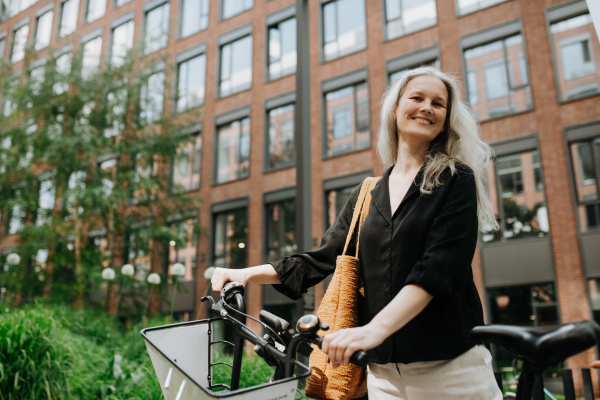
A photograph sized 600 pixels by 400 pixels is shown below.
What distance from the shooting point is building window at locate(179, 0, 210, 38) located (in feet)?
52.0

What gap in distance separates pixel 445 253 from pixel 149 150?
11.7 m

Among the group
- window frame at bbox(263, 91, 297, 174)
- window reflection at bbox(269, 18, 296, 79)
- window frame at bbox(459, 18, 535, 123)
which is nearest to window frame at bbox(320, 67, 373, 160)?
window frame at bbox(263, 91, 297, 174)

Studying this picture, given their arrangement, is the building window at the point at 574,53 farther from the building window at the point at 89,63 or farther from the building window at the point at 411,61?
the building window at the point at 89,63

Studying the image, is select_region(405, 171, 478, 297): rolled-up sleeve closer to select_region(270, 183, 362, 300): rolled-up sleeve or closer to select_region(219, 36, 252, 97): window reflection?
select_region(270, 183, 362, 300): rolled-up sleeve

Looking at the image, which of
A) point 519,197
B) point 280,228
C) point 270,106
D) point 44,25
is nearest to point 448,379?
point 519,197

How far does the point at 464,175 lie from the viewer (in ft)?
4.19

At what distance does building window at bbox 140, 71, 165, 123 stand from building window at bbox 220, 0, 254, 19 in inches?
147

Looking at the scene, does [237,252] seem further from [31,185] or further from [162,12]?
[162,12]

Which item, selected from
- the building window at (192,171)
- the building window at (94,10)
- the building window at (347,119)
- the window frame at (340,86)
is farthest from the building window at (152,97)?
the building window at (94,10)

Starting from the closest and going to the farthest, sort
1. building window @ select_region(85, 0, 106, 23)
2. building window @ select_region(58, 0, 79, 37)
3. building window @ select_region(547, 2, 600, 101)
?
building window @ select_region(547, 2, 600, 101) < building window @ select_region(85, 0, 106, 23) < building window @ select_region(58, 0, 79, 37)

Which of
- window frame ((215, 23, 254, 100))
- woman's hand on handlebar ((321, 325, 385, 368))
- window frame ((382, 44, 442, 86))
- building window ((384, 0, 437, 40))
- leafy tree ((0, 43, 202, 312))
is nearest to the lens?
woman's hand on handlebar ((321, 325, 385, 368))

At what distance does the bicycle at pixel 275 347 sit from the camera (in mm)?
890

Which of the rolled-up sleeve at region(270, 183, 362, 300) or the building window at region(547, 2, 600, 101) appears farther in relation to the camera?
the building window at region(547, 2, 600, 101)

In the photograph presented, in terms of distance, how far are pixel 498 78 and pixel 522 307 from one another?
4.84 metres
